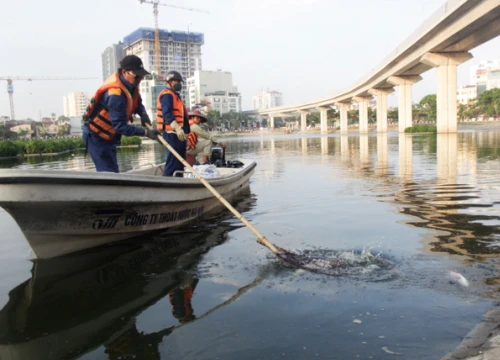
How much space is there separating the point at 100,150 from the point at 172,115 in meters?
1.61

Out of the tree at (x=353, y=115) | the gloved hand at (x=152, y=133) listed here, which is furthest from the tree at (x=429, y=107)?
the gloved hand at (x=152, y=133)

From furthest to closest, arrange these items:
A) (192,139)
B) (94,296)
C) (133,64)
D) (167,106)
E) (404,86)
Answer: (404,86) → (192,139) → (167,106) → (133,64) → (94,296)

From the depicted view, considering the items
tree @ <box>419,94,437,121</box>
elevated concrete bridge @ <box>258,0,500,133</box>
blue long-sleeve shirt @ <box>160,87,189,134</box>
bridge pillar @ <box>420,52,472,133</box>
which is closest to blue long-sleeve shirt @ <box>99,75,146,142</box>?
blue long-sleeve shirt @ <box>160,87,189,134</box>

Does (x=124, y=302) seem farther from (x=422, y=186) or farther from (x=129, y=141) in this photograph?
(x=129, y=141)

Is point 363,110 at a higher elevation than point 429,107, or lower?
lower

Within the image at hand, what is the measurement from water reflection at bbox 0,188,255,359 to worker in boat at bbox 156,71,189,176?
177cm

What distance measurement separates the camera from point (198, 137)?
1005 centimetres

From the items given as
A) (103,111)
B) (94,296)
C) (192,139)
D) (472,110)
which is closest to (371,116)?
(472,110)

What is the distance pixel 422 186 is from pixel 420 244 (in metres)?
5.32

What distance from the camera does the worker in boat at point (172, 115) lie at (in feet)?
24.3

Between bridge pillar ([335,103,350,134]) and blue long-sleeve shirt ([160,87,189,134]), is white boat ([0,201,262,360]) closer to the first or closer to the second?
blue long-sleeve shirt ([160,87,189,134])

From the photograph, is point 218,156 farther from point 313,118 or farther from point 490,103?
point 313,118

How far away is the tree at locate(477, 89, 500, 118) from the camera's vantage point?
308 ft

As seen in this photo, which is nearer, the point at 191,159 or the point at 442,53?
the point at 191,159
